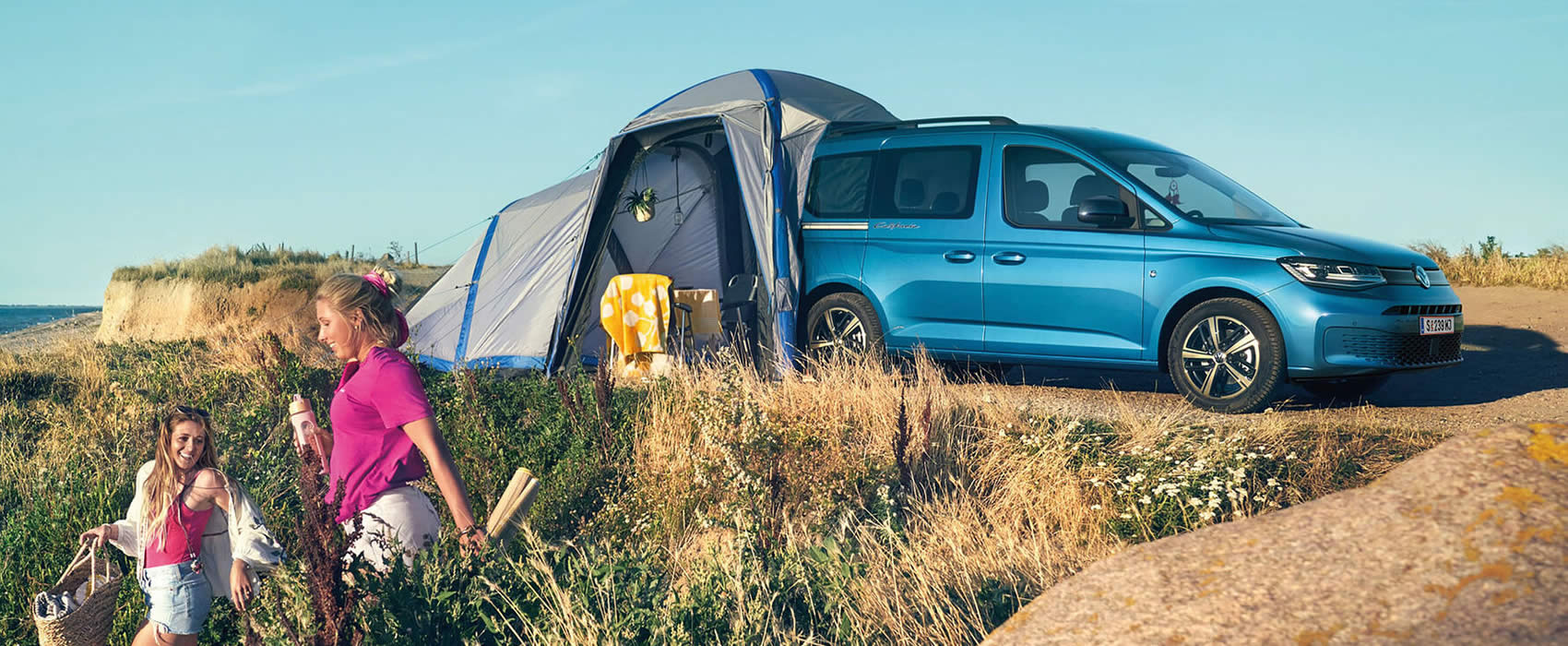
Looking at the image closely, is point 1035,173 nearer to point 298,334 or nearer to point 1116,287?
point 1116,287

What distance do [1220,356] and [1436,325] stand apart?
1.42 meters

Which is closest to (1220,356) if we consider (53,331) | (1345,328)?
(1345,328)

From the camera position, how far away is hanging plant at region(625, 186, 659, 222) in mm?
11344

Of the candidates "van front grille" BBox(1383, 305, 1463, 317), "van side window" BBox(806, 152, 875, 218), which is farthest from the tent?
"van front grille" BBox(1383, 305, 1463, 317)

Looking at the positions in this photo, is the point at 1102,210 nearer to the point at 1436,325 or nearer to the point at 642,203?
the point at 1436,325

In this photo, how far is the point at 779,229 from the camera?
959cm

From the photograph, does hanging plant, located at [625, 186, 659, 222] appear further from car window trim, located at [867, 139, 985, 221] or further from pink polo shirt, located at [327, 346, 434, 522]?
pink polo shirt, located at [327, 346, 434, 522]

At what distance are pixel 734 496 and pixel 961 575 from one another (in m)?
1.68

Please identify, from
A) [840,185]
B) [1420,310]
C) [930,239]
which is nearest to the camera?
[1420,310]

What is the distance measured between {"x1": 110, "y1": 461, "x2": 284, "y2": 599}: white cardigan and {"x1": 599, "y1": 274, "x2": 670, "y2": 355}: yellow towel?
5661 mm

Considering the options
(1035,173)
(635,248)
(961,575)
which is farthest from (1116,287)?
(635,248)

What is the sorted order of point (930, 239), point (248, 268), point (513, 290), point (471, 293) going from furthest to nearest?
point (248, 268) < point (471, 293) < point (513, 290) < point (930, 239)

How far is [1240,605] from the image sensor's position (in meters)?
2.34

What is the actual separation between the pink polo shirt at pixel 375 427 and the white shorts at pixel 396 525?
42 millimetres
